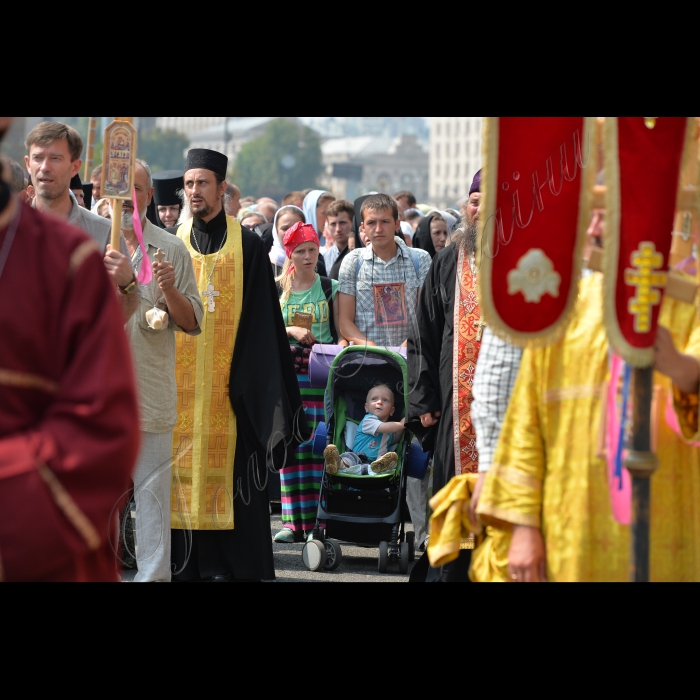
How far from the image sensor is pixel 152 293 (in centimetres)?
564

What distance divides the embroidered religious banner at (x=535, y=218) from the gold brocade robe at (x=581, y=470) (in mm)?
259

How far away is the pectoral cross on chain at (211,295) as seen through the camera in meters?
6.13

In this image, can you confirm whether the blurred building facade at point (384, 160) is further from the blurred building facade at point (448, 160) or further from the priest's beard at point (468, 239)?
the priest's beard at point (468, 239)

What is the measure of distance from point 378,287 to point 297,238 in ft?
2.12

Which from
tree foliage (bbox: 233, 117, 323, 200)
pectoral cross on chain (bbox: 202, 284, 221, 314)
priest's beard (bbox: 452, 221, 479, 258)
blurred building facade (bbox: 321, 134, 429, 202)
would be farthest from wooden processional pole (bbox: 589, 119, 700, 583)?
tree foliage (bbox: 233, 117, 323, 200)

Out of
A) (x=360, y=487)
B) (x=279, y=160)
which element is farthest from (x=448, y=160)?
(x=360, y=487)

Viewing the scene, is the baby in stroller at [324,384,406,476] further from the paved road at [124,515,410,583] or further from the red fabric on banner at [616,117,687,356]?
the red fabric on banner at [616,117,687,356]

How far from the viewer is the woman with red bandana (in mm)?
7531

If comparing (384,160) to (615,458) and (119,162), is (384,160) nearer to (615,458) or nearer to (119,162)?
(119,162)

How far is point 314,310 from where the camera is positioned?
25.2ft

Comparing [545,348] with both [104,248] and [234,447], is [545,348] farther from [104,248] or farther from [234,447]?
[234,447]

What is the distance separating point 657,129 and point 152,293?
11.4 ft

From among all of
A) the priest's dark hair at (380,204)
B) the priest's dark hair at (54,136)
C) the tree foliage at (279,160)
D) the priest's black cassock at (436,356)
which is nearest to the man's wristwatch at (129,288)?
the priest's dark hair at (54,136)

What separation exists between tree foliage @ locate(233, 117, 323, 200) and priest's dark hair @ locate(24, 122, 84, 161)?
128m
